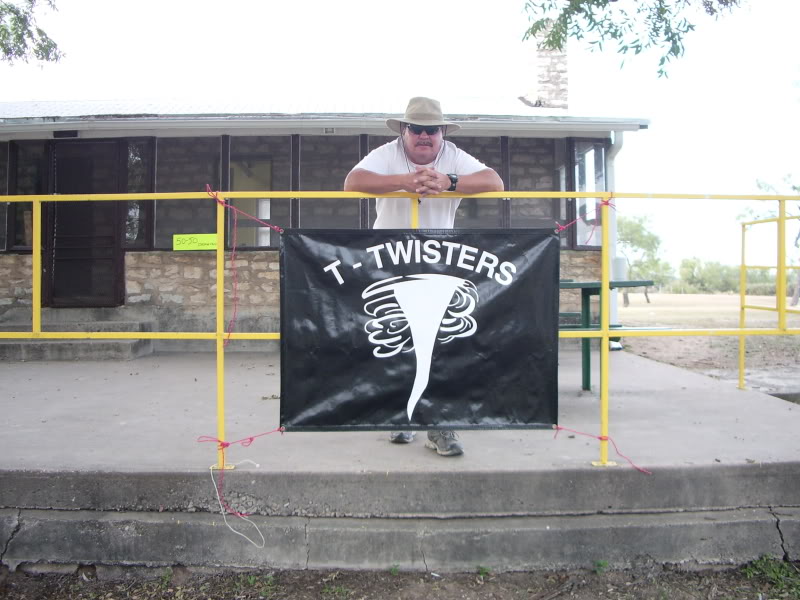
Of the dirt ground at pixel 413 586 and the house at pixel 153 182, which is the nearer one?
the dirt ground at pixel 413 586

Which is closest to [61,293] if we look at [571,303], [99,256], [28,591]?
[99,256]

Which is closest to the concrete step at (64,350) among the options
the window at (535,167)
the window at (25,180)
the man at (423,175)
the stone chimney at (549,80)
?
the window at (25,180)

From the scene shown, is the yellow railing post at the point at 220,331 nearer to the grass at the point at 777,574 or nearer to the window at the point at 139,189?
the grass at the point at 777,574

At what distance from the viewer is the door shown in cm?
813

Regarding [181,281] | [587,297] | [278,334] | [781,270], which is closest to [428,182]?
[278,334]

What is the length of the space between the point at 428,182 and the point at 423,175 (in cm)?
5

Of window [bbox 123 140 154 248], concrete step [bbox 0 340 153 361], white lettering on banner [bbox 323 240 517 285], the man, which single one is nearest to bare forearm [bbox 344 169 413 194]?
the man

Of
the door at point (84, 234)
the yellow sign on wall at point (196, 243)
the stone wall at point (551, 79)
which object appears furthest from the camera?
the stone wall at point (551, 79)

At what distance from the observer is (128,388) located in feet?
16.8

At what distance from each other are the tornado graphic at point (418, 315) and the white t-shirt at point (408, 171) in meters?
0.55

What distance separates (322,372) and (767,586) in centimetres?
223

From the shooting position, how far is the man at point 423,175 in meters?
2.84

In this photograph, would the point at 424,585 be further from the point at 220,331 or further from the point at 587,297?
the point at 587,297

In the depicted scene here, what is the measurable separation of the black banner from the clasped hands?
0.77 ft
